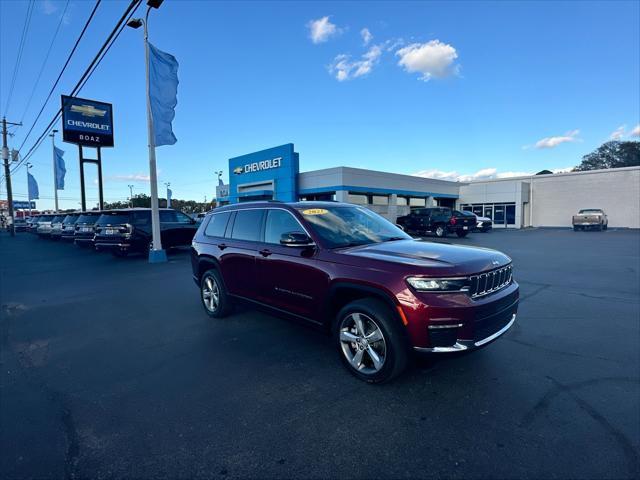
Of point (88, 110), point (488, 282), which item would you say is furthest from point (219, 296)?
Answer: point (88, 110)

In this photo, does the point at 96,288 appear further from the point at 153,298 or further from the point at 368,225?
the point at 368,225

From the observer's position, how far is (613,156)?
218 feet

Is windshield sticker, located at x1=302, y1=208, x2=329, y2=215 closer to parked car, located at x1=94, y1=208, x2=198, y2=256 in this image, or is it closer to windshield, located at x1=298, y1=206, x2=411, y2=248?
windshield, located at x1=298, y1=206, x2=411, y2=248

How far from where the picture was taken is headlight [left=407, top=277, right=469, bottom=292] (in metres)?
2.98

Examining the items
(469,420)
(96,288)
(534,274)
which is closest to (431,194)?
(534,274)

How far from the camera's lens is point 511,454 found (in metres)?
2.34

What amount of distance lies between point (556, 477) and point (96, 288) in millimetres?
8955

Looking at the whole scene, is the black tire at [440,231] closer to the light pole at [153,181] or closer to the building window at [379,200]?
the building window at [379,200]

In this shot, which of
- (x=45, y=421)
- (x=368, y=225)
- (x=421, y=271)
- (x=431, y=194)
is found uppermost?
(x=431, y=194)

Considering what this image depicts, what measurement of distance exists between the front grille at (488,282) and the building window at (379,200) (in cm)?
2688

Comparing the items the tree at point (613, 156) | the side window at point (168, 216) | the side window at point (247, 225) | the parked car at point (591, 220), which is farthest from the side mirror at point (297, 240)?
the tree at point (613, 156)

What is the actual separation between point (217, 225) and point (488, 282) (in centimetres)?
414

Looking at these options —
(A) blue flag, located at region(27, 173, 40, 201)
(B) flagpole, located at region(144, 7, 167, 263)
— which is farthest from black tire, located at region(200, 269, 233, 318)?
(A) blue flag, located at region(27, 173, 40, 201)

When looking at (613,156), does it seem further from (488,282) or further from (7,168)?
(7,168)
